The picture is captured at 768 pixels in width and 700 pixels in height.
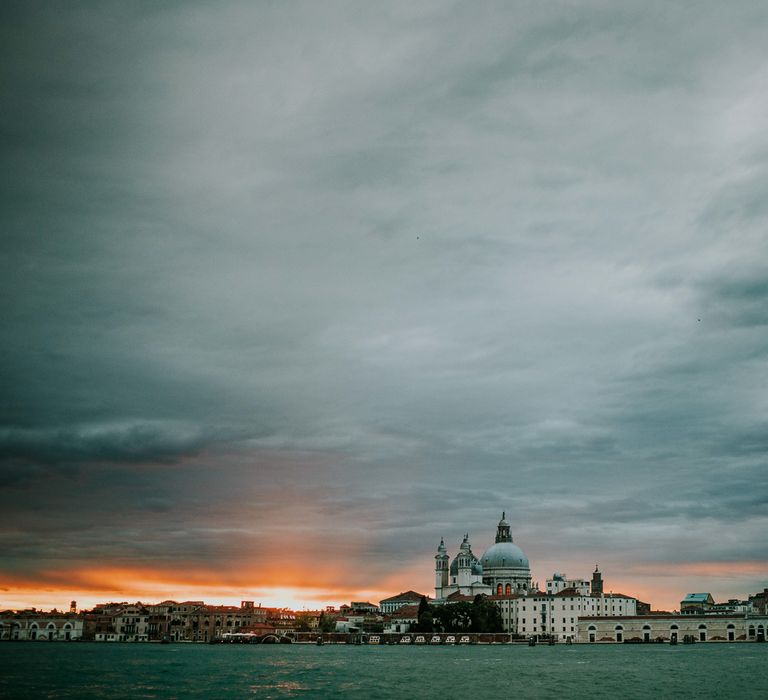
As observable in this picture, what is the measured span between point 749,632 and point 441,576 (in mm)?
52152

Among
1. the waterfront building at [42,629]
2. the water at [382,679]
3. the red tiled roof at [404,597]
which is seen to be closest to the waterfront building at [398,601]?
the red tiled roof at [404,597]

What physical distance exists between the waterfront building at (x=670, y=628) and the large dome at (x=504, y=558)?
1067 inches

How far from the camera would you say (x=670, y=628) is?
142 metres

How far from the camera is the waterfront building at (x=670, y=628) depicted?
5576 inches

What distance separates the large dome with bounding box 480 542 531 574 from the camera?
550 feet

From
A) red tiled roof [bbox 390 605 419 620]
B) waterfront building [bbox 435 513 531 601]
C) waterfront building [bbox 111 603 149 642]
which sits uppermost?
waterfront building [bbox 435 513 531 601]

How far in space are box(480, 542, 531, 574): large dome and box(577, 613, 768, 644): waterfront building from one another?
A: 27094 millimetres

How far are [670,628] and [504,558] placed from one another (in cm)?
3452

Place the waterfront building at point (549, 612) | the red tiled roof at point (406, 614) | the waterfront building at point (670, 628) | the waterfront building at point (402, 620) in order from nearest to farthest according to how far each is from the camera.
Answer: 1. the waterfront building at point (549, 612)
2. the waterfront building at point (670, 628)
3. the waterfront building at point (402, 620)
4. the red tiled roof at point (406, 614)

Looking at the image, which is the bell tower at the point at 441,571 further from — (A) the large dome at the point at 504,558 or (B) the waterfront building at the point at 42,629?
(B) the waterfront building at the point at 42,629

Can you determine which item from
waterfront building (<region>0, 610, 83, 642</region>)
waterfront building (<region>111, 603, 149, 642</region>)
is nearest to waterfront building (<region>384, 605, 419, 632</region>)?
waterfront building (<region>111, 603, 149, 642</region>)

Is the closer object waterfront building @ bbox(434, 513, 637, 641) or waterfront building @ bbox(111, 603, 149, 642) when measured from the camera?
waterfront building @ bbox(434, 513, 637, 641)

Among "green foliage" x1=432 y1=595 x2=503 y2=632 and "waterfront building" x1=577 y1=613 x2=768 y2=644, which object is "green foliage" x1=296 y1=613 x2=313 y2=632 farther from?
"waterfront building" x1=577 y1=613 x2=768 y2=644

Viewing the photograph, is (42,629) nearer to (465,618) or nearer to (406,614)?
(406,614)
